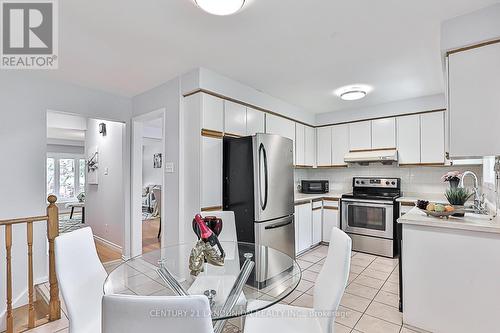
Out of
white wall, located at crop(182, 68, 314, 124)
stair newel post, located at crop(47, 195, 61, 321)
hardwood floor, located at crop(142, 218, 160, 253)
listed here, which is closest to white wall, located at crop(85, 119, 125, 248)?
hardwood floor, located at crop(142, 218, 160, 253)

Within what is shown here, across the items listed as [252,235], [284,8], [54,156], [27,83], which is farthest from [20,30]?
[54,156]

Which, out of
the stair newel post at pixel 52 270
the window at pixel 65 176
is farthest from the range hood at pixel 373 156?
the window at pixel 65 176

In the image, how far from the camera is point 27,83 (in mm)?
2842

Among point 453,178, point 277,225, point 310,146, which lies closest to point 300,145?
point 310,146

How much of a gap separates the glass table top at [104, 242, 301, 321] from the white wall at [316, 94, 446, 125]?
336 centimetres

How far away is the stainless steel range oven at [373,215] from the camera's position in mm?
→ 3674

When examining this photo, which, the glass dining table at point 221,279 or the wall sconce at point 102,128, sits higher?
the wall sconce at point 102,128

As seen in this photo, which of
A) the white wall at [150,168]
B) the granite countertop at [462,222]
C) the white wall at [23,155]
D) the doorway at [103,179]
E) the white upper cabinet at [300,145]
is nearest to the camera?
the granite countertop at [462,222]

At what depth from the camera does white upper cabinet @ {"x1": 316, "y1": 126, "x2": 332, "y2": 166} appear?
474cm

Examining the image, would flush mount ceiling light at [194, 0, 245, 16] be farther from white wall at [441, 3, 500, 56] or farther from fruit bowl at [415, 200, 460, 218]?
fruit bowl at [415, 200, 460, 218]

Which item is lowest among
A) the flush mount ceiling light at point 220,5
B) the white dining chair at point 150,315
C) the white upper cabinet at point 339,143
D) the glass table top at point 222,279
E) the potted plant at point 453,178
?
the glass table top at point 222,279

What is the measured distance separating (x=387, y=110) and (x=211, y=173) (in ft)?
10.5

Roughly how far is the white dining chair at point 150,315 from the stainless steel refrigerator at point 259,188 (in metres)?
1.98

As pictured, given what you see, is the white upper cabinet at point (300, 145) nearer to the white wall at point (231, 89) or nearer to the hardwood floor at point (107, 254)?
the white wall at point (231, 89)
